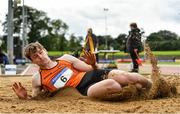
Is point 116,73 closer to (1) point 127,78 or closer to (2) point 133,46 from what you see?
(1) point 127,78

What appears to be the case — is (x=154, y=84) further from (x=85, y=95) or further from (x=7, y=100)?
(x=7, y=100)

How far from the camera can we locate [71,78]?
742cm

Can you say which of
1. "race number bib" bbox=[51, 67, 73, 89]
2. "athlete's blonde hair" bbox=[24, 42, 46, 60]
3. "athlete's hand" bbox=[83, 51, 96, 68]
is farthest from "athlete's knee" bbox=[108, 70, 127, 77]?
"athlete's blonde hair" bbox=[24, 42, 46, 60]

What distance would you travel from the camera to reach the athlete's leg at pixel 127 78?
721 centimetres

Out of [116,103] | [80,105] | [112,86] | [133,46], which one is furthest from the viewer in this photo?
[133,46]

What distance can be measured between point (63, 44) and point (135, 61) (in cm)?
10310

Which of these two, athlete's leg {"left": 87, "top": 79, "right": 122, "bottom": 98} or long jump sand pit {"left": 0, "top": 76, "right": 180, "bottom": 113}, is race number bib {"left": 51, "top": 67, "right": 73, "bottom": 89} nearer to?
long jump sand pit {"left": 0, "top": 76, "right": 180, "bottom": 113}

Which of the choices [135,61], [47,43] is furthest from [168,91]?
[47,43]

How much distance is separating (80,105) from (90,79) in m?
0.91

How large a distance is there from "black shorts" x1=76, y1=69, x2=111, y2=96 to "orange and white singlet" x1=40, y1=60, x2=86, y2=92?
2.7 inches

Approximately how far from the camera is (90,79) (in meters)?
7.38

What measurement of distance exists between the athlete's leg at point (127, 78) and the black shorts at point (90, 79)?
12 cm

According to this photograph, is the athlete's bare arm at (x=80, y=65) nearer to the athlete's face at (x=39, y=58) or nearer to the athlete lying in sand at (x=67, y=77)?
the athlete lying in sand at (x=67, y=77)

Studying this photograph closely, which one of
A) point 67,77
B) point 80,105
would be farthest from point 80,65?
point 80,105
